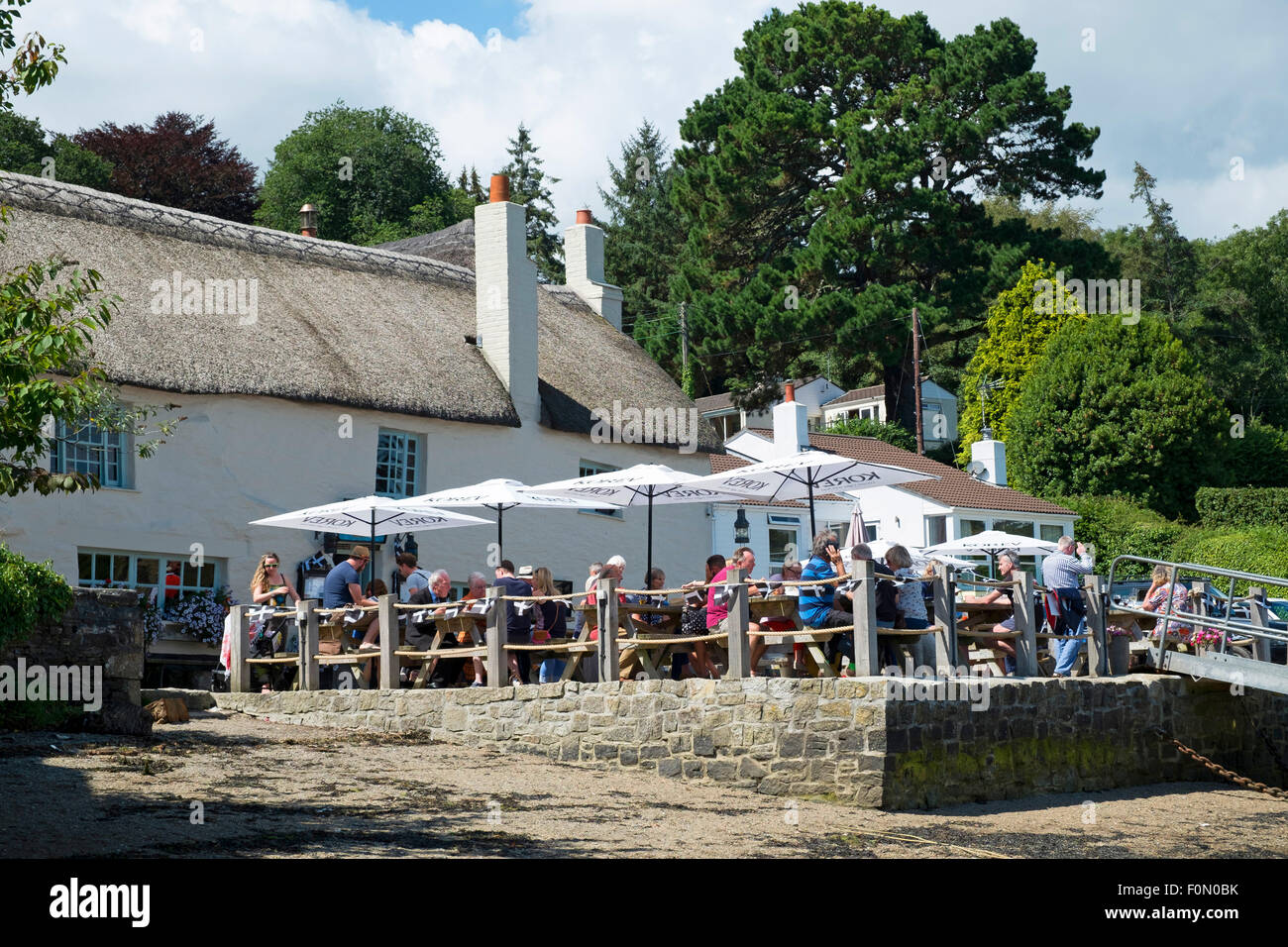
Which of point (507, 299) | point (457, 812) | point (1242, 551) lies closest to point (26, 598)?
point (457, 812)

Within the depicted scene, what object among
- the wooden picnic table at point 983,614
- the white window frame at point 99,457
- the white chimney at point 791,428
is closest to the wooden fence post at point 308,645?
the white window frame at point 99,457

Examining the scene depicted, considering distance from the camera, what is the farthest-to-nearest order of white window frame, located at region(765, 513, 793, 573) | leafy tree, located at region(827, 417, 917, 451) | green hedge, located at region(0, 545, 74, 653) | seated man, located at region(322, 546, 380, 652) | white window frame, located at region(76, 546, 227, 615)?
leafy tree, located at region(827, 417, 917, 451) → white window frame, located at region(765, 513, 793, 573) → white window frame, located at region(76, 546, 227, 615) → seated man, located at region(322, 546, 380, 652) → green hedge, located at region(0, 545, 74, 653)

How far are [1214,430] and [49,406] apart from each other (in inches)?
1509

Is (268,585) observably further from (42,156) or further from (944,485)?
(42,156)

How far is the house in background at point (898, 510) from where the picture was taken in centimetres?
3334

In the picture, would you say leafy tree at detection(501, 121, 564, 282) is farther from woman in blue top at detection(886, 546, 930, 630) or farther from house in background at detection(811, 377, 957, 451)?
woman in blue top at detection(886, 546, 930, 630)

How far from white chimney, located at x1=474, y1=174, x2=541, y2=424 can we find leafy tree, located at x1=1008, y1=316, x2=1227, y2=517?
72.4ft

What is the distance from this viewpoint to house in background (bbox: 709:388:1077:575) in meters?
33.3

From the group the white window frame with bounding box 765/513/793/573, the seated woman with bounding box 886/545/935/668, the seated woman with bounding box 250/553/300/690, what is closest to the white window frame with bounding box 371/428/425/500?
the seated woman with bounding box 250/553/300/690

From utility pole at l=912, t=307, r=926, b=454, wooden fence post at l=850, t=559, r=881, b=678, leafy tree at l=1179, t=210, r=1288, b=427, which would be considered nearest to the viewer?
wooden fence post at l=850, t=559, r=881, b=678

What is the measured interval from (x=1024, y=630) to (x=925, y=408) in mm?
40374

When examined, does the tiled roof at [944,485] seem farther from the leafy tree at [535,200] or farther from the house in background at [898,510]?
the leafy tree at [535,200]

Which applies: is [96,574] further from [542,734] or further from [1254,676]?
[1254,676]
